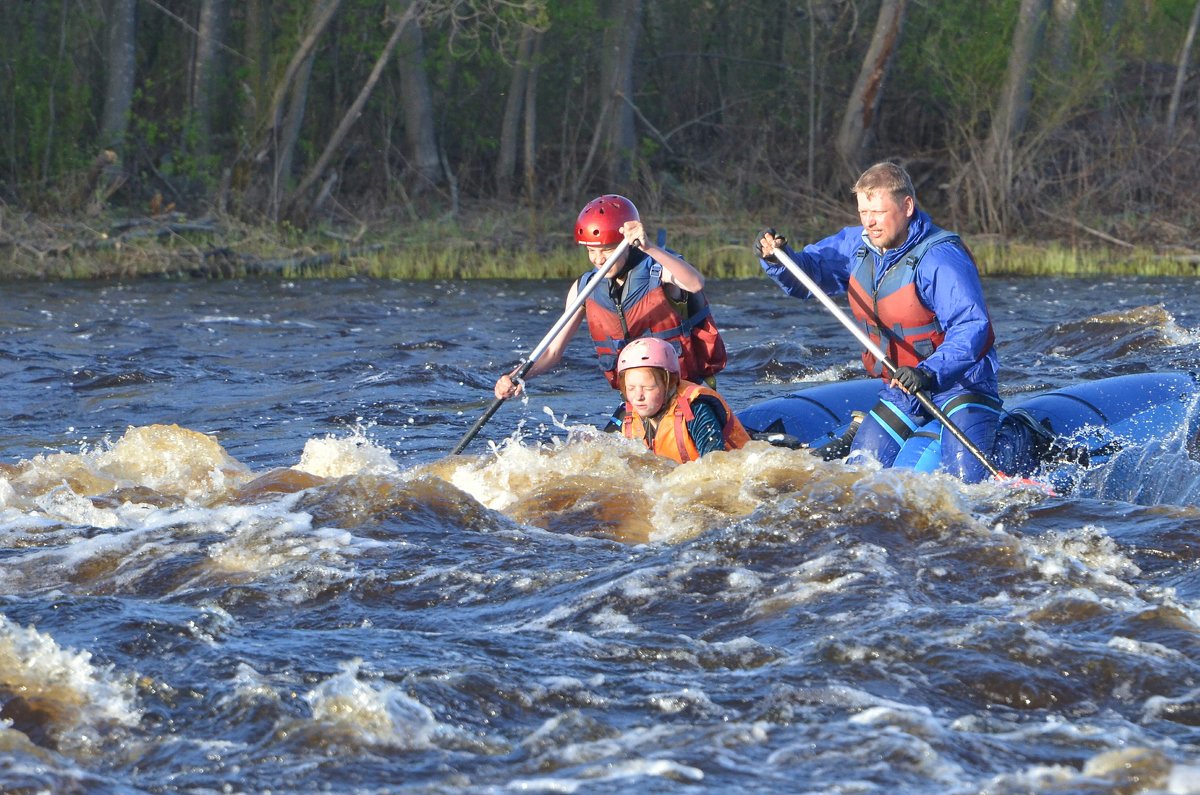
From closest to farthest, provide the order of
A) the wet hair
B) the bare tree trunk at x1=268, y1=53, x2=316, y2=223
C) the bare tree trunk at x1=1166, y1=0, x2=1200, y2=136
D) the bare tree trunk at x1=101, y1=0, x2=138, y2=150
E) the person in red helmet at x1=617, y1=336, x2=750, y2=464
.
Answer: the wet hair < the person in red helmet at x1=617, y1=336, x2=750, y2=464 < the bare tree trunk at x1=268, y1=53, x2=316, y2=223 < the bare tree trunk at x1=101, y1=0, x2=138, y2=150 < the bare tree trunk at x1=1166, y1=0, x2=1200, y2=136

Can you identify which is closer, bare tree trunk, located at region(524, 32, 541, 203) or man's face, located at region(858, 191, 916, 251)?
man's face, located at region(858, 191, 916, 251)

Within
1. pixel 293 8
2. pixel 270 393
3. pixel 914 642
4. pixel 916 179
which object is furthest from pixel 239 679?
pixel 916 179

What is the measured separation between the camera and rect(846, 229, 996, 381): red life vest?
6676 millimetres

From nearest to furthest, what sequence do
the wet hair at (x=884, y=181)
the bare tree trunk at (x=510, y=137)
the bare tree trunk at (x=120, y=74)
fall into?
the wet hair at (x=884, y=181) → the bare tree trunk at (x=120, y=74) → the bare tree trunk at (x=510, y=137)

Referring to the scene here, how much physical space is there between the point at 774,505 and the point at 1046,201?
15594mm

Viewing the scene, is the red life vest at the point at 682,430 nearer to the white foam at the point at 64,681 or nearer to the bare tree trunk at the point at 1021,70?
the white foam at the point at 64,681

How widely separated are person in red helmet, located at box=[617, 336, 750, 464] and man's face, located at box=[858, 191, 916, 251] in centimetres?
94

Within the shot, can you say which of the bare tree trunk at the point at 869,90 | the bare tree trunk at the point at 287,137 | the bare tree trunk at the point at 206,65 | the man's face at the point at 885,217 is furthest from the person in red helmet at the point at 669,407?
the bare tree trunk at the point at 206,65

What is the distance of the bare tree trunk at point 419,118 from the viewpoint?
2311 cm

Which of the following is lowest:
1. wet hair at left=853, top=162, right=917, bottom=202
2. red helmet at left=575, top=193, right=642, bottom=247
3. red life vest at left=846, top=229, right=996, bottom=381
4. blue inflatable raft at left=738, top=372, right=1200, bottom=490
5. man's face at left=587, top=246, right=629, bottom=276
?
blue inflatable raft at left=738, top=372, right=1200, bottom=490

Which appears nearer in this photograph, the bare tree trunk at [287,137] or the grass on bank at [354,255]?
the grass on bank at [354,255]

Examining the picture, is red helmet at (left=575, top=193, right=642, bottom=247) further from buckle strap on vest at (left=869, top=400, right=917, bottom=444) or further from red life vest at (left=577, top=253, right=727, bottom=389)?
buckle strap on vest at (left=869, top=400, right=917, bottom=444)

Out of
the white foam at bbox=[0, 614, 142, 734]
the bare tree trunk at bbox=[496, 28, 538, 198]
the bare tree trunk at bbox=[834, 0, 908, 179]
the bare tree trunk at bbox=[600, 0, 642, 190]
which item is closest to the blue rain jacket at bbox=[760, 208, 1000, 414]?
the white foam at bbox=[0, 614, 142, 734]

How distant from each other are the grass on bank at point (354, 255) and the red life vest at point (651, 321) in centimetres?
1132
